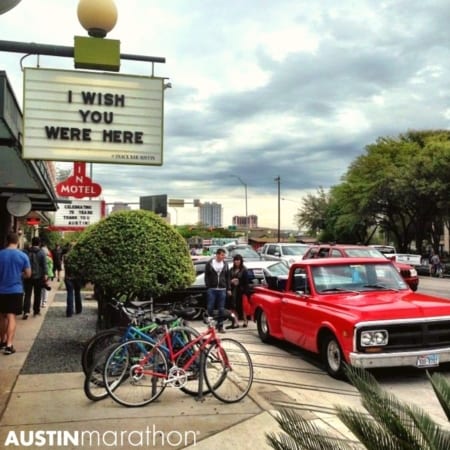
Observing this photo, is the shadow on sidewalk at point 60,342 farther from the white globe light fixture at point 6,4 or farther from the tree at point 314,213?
the tree at point 314,213

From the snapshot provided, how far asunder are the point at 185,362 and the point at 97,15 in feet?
12.2

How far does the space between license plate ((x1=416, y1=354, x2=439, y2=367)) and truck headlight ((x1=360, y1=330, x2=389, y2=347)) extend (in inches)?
19.2

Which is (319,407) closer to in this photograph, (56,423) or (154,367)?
(154,367)

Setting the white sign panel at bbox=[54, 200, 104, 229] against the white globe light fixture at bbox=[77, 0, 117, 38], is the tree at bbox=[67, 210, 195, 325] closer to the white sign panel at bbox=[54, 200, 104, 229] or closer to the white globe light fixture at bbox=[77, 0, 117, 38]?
the white globe light fixture at bbox=[77, 0, 117, 38]

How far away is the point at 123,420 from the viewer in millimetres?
5504

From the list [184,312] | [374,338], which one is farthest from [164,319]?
[374,338]

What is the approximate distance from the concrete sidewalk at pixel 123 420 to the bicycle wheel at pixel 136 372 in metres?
0.14

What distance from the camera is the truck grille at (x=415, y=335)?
284 inches

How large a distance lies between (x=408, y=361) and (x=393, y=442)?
503cm

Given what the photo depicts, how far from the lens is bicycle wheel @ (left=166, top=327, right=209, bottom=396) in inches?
242

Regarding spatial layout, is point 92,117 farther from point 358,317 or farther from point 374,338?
point 374,338

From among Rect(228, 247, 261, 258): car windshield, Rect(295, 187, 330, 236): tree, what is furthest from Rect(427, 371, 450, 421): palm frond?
Rect(295, 187, 330, 236): tree

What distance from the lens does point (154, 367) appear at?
6.16m

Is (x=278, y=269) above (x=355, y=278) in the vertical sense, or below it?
below
